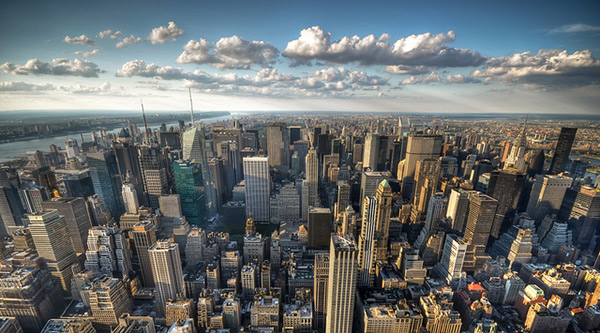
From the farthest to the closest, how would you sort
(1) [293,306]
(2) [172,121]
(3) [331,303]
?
(2) [172,121]
(1) [293,306]
(3) [331,303]

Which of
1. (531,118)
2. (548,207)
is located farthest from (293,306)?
(531,118)

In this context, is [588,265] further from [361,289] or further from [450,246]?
[361,289]

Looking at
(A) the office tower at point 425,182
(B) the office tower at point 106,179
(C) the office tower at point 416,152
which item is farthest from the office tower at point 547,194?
(B) the office tower at point 106,179

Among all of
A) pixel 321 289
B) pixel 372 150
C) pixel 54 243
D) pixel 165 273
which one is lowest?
pixel 321 289

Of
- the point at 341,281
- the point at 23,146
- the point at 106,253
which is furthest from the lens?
the point at 106,253

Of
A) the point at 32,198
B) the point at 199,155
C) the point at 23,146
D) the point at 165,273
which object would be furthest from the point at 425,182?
the point at 32,198

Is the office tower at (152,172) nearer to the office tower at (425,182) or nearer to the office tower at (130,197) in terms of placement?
the office tower at (130,197)

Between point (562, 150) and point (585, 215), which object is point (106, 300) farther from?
point (562, 150)
